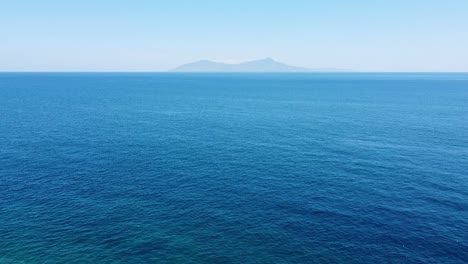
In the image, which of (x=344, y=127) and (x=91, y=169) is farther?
(x=344, y=127)

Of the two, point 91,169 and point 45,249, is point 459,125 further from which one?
point 45,249

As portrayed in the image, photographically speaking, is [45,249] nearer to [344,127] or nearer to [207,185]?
[207,185]

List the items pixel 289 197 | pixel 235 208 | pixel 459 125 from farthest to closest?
pixel 459 125 < pixel 289 197 < pixel 235 208

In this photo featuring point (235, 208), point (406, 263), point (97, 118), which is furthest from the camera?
point (97, 118)

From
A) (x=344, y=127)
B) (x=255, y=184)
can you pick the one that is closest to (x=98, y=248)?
(x=255, y=184)

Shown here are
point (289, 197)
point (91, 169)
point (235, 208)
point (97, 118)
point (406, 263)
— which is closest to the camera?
point (406, 263)

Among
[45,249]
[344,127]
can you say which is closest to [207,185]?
[45,249]
